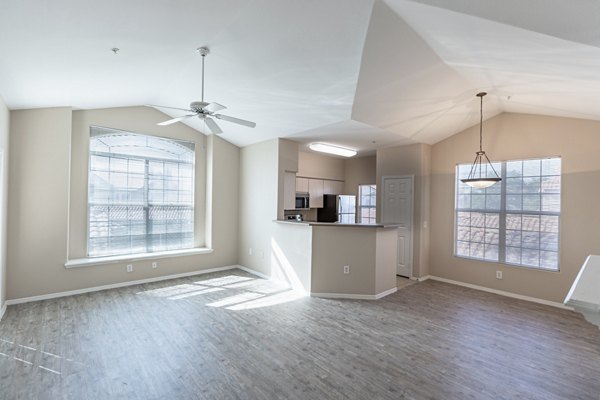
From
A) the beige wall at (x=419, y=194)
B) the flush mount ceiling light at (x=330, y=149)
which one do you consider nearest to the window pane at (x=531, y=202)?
the beige wall at (x=419, y=194)

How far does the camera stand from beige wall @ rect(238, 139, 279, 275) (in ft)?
→ 17.7

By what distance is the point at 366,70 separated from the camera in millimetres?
3053

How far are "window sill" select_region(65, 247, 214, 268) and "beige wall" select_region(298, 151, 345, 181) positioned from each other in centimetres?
280

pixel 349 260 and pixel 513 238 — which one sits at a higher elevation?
pixel 513 238

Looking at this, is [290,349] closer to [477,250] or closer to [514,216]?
[477,250]

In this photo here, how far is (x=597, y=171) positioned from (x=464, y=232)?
2.00 metres

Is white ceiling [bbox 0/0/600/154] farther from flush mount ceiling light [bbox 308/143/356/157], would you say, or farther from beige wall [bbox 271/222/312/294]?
beige wall [bbox 271/222/312/294]

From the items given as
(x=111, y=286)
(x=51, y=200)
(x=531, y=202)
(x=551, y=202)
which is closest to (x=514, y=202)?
(x=531, y=202)

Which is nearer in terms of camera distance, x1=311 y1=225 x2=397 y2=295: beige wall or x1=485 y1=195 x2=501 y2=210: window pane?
x1=311 y1=225 x2=397 y2=295: beige wall

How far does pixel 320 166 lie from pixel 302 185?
785 mm

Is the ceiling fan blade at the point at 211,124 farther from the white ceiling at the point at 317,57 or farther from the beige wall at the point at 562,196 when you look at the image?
the beige wall at the point at 562,196

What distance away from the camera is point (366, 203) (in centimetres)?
713

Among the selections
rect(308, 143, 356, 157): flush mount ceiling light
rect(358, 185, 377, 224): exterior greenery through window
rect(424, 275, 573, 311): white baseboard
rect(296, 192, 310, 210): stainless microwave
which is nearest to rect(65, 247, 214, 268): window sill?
rect(296, 192, 310, 210): stainless microwave

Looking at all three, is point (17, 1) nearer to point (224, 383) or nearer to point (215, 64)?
point (215, 64)
